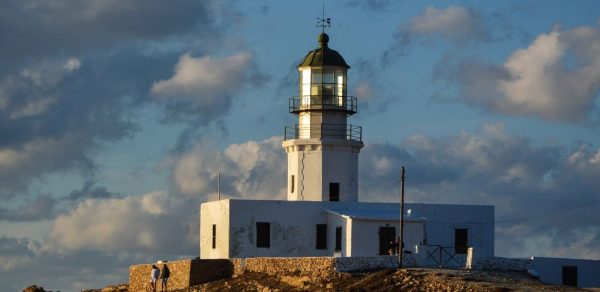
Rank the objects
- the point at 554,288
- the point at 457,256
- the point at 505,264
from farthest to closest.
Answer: the point at 457,256 < the point at 505,264 < the point at 554,288

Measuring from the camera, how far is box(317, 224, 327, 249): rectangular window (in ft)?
185

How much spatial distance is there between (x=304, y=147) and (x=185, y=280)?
24.1 ft

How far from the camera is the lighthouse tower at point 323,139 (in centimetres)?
5809

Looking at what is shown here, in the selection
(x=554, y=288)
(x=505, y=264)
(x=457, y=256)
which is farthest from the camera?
(x=457, y=256)

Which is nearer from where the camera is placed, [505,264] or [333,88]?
[505,264]

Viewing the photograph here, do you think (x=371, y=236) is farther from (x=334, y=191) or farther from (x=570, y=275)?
(x=570, y=275)

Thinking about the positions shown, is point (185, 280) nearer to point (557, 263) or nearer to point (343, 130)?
point (343, 130)

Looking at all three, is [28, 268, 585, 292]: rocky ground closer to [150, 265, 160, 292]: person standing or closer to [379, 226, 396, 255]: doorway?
[150, 265, 160, 292]: person standing

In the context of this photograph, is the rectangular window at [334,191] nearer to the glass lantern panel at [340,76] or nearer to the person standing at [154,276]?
the glass lantern panel at [340,76]

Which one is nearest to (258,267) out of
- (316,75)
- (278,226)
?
(278,226)

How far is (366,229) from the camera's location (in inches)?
2147

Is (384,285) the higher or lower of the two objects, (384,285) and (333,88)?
the lower

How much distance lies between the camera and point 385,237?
54750mm

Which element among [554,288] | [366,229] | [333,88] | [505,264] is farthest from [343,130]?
[554,288]
